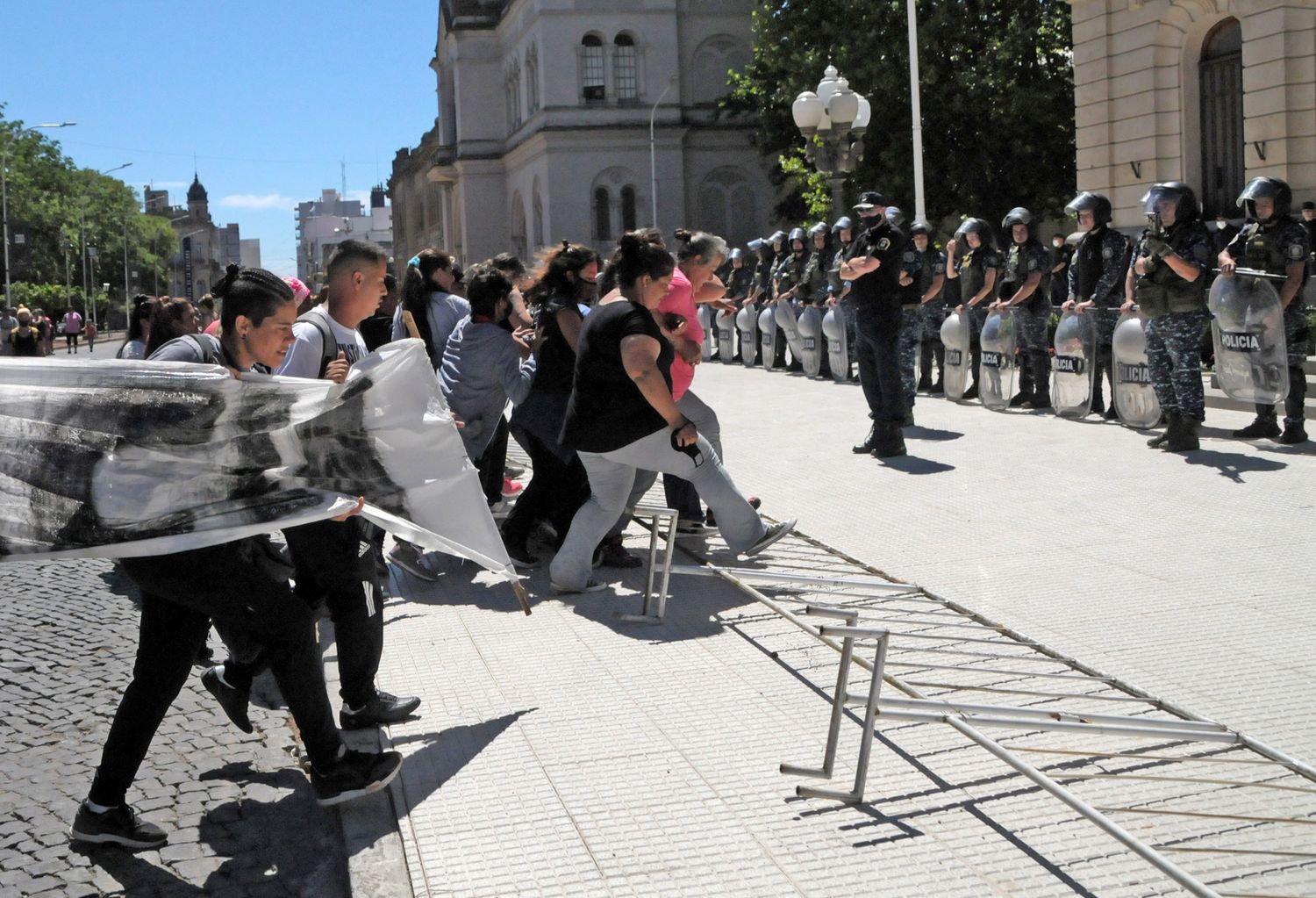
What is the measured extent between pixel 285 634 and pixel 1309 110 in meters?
18.1

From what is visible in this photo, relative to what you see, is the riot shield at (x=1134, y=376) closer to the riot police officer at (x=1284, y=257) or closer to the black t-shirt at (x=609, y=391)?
the riot police officer at (x=1284, y=257)

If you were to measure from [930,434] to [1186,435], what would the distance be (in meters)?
2.59

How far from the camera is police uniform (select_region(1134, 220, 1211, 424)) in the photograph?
1120 cm

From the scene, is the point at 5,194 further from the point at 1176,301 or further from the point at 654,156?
the point at 1176,301

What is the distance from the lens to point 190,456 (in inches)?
174

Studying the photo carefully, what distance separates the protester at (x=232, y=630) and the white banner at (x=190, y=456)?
0.08 meters

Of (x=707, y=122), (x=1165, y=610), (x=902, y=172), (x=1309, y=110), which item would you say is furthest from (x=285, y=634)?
(x=707, y=122)

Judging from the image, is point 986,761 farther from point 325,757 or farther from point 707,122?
point 707,122

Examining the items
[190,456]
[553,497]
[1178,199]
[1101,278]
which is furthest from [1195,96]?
[190,456]

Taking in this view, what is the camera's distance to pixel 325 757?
14.8 ft

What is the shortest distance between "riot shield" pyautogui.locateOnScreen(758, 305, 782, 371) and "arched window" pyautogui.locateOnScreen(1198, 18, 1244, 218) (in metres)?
6.40

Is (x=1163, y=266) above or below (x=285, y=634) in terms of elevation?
above

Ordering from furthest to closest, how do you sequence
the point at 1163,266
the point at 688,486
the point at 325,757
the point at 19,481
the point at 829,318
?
1. the point at 829,318
2. the point at 1163,266
3. the point at 688,486
4. the point at 325,757
5. the point at 19,481

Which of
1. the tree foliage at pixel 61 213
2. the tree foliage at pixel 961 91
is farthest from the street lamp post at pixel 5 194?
the tree foliage at pixel 961 91
